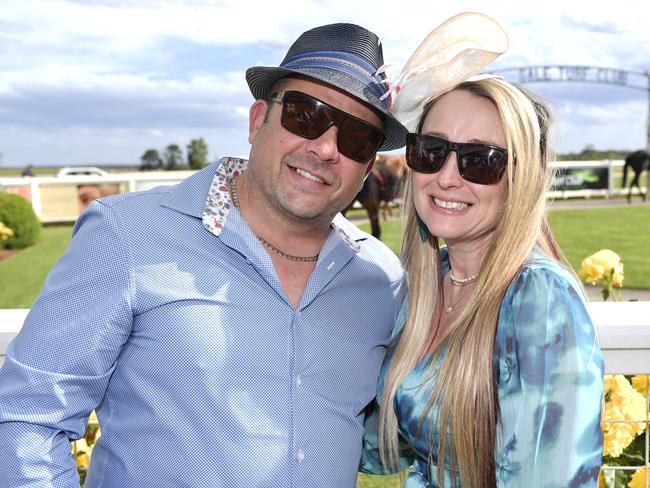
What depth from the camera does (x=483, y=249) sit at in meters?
2.10

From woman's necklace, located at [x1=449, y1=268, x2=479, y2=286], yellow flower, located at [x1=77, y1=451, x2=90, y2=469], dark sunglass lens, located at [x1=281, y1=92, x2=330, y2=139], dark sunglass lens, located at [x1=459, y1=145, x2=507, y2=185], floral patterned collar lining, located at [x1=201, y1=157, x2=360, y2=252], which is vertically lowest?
yellow flower, located at [x1=77, y1=451, x2=90, y2=469]

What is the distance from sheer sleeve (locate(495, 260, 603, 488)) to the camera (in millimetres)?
1594

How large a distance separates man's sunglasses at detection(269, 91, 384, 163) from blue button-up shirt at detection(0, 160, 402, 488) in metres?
0.38

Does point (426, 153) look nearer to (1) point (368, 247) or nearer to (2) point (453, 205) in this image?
(2) point (453, 205)

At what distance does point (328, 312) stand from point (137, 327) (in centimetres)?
56

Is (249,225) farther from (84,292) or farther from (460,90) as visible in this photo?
(460,90)

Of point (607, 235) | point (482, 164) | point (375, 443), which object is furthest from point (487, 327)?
point (607, 235)

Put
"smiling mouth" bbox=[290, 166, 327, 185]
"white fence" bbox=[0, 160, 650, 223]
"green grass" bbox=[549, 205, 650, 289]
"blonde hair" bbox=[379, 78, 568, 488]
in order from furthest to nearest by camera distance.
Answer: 1. "white fence" bbox=[0, 160, 650, 223]
2. "green grass" bbox=[549, 205, 650, 289]
3. "smiling mouth" bbox=[290, 166, 327, 185]
4. "blonde hair" bbox=[379, 78, 568, 488]

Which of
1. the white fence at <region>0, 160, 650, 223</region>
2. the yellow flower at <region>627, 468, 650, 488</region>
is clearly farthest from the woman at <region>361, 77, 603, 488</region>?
the white fence at <region>0, 160, 650, 223</region>

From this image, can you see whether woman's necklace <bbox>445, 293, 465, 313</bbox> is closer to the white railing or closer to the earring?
the earring

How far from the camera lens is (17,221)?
16.6 m

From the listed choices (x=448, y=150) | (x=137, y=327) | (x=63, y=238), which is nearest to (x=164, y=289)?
(x=137, y=327)

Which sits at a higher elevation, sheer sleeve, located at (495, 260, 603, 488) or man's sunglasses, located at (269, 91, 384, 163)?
man's sunglasses, located at (269, 91, 384, 163)

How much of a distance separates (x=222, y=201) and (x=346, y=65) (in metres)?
0.58
